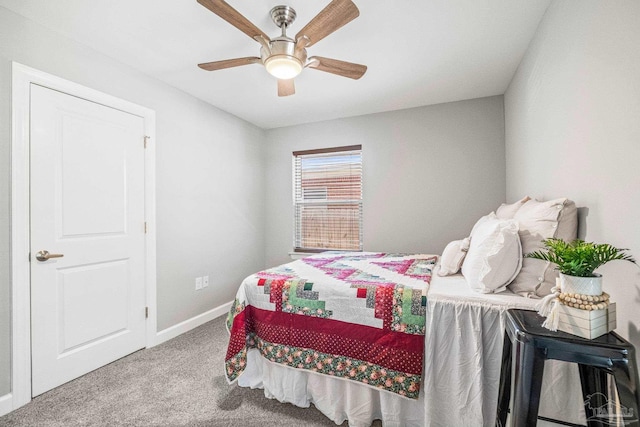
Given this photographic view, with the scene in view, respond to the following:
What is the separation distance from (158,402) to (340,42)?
9.29 ft

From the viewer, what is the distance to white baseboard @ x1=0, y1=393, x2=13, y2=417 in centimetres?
171

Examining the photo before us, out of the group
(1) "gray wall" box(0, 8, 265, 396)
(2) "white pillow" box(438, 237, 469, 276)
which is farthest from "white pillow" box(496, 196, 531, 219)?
(1) "gray wall" box(0, 8, 265, 396)

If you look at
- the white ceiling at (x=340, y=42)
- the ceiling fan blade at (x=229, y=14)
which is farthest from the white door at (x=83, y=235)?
the ceiling fan blade at (x=229, y=14)

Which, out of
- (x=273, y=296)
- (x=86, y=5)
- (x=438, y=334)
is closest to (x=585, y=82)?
(x=438, y=334)

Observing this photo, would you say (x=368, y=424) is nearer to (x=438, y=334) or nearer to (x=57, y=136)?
(x=438, y=334)

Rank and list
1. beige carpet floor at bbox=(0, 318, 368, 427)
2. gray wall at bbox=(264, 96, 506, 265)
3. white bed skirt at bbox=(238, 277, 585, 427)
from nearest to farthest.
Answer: white bed skirt at bbox=(238, 277, 585, 427)
beige carpet floor at bbox=(0, 318, 368, 427)
gray wall at bbox=(264, 96, 506, 265)

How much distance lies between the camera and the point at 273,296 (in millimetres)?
1847

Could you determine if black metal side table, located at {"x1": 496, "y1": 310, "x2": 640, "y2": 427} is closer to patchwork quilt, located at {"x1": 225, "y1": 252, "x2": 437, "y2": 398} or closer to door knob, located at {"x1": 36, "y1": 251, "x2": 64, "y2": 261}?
patchwork quilt, located at {"x1": 225, "y1": 252, "x2": 437, "y2": 398}

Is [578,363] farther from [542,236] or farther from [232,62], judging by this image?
[232,62]

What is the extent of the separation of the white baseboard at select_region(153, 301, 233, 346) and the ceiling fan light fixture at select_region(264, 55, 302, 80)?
8.50ft

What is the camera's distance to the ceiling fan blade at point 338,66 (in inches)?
76.3

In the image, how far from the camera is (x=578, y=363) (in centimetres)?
94

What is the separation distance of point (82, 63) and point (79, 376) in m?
2.40

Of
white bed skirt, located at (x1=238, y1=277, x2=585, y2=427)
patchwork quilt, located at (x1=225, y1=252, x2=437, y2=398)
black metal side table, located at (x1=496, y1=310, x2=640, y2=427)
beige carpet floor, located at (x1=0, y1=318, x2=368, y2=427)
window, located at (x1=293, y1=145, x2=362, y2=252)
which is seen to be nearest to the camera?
black metal side table, located at (x1=496, y1=310, x2=640, y2=427)
